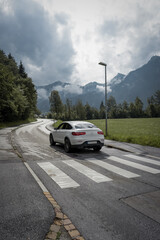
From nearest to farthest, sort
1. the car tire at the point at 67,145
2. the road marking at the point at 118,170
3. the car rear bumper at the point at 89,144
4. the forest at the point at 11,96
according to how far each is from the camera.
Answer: the road marking at the point at 118,170 → the car rear bumper at the point at 89,144 → the car tire at the point at 67,145 → the forest at the point at 11,96

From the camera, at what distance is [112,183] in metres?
4.46

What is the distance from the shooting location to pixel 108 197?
363 cm

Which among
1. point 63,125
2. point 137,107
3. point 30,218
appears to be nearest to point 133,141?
point 63,125

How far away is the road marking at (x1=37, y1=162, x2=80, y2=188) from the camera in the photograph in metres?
4.43

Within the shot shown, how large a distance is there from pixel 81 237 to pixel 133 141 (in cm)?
1018

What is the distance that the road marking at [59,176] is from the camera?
443cm

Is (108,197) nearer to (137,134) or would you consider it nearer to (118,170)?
(118,170)

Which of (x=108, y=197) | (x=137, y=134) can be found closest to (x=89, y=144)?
(x=108, y=197)

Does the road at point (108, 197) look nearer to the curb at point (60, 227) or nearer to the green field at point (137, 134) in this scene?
the curb at point (60, 227)

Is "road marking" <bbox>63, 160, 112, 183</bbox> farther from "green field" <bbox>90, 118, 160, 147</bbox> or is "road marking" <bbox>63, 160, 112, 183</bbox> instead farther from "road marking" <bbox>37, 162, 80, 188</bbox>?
"green field" <bbox>90, 118, 160, 147</bbox>

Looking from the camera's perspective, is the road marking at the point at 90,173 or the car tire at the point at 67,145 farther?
the car tire at the point at 67,145

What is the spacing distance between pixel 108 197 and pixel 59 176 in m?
1.95

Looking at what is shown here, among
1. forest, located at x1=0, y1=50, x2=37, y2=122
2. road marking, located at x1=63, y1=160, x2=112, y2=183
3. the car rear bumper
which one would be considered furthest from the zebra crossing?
forest, located at x1=0, y1=50, x2=37, y2=122

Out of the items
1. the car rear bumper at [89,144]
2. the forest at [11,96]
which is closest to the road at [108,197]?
the car rear bumper at [89,144]
